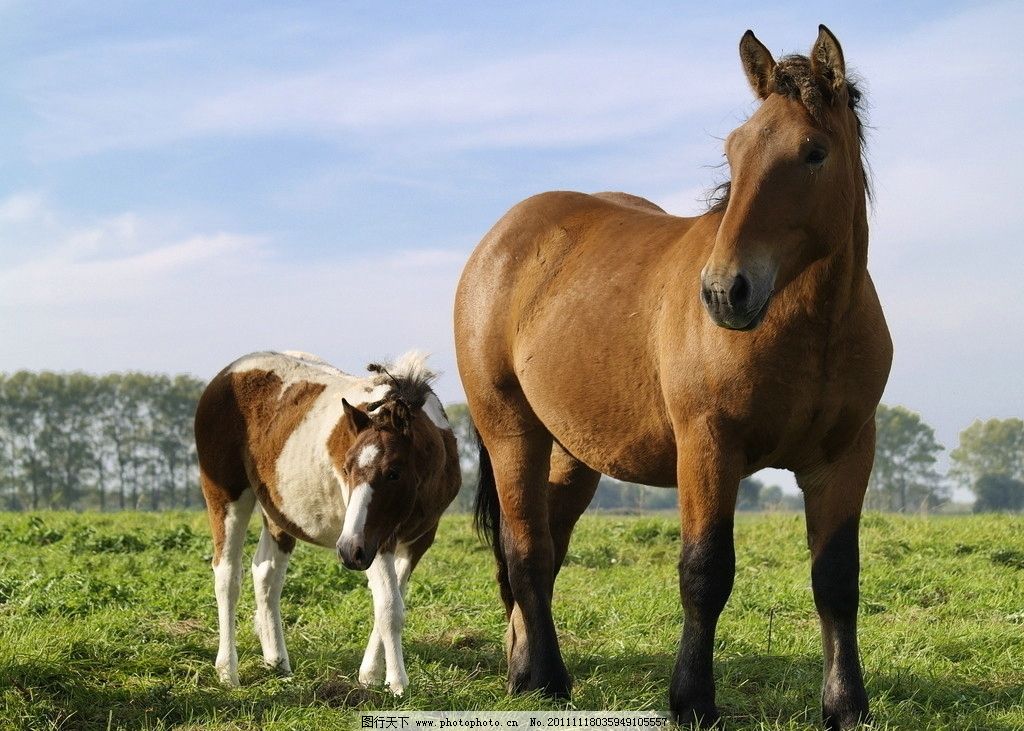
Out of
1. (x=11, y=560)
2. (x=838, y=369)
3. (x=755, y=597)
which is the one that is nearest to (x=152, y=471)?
(x=11, y=560)

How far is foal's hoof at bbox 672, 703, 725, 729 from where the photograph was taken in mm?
4531

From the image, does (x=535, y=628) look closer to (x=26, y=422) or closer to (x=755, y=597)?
(x=755, y=597)

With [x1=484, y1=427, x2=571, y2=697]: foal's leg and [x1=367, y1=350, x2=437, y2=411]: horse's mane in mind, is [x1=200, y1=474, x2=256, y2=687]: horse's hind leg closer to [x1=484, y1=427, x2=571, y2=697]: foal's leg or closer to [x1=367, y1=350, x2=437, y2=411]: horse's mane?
[x1=367, y1=350, x2=437, y2=411]: horse's mane

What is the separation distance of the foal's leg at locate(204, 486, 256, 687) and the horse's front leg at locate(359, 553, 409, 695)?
993mm

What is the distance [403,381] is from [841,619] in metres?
2.86

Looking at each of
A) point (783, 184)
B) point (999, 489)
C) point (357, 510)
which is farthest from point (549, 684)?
point (999, 489)

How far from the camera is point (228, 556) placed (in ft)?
22.8

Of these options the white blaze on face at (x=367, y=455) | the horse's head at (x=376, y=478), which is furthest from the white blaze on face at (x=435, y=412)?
the white blaze on face at (x=367, y=455)

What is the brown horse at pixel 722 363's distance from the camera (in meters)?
4.25

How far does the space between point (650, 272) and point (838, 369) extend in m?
1.05

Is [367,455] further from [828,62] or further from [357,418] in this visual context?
[828,62]

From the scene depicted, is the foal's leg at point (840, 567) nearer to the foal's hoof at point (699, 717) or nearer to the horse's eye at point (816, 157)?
the foal's hoof at point (699, 717)

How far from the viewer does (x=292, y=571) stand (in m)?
9.31

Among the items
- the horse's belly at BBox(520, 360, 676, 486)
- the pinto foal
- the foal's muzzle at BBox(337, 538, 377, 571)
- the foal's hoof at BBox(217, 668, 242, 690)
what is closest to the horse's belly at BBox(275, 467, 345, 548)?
the pinto foal
